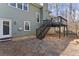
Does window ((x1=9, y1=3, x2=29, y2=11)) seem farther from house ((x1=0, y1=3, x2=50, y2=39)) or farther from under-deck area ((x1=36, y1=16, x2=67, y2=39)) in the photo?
under-deck area ((x1=36, y1=16, x2=67, y2=39))

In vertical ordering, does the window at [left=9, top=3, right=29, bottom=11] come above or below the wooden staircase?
above

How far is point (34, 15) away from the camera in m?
4.61

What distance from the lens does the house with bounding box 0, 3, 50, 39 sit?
4.34 meters

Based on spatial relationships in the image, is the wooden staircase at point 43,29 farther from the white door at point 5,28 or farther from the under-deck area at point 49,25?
the white door at point 5,28

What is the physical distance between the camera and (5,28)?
4.39 metres

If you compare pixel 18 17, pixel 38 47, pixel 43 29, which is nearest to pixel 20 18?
pixel 18 17

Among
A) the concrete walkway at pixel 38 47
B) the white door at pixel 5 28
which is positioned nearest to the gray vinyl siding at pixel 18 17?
the white door at pixel 5 28

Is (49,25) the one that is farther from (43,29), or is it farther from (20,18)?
(20,18)

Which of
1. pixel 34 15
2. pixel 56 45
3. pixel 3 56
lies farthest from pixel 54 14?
pixel 3 56

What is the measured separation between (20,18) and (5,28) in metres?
0.51

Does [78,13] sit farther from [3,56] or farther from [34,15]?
[3,56]

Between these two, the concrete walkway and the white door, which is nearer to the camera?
the concrete walkway

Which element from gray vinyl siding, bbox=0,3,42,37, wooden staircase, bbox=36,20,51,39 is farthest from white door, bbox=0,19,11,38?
wooden staircase, bbox=36,20,51,39

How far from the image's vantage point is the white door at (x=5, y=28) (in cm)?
430
